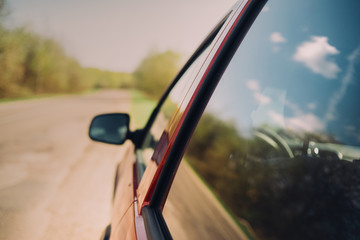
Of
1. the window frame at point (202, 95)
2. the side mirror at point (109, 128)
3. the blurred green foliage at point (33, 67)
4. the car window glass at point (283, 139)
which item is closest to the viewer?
the car window glass at point (283, 139)

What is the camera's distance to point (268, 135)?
1.46 metres

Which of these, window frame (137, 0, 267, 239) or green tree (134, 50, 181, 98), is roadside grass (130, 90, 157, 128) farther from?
window frame (137, 0, 267, 239)

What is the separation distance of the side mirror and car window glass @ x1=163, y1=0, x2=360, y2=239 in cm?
72

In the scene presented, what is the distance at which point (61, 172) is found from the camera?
5.21 meters

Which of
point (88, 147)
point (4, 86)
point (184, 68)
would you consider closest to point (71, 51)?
point (4, 86)

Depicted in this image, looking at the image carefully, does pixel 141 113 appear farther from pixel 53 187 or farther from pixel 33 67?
pixel 33 67

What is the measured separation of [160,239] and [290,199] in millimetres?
632

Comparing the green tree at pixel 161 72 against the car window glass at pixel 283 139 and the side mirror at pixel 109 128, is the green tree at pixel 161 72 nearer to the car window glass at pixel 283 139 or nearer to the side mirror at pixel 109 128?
the side mirror at pixel 109 128

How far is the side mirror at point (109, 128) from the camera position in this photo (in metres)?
2.02

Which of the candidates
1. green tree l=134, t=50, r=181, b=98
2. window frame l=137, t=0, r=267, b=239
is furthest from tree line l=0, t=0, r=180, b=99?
window frame l=137, t=0, r=267, b=239

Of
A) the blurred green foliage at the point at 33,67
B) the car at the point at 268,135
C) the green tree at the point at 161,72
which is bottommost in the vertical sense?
the blurred green foliage at the point at 33,67

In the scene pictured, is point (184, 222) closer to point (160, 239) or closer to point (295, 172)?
point (160, 239)

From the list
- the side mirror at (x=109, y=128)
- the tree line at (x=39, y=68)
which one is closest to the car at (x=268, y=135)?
the side mirror at (x=109, y=128)

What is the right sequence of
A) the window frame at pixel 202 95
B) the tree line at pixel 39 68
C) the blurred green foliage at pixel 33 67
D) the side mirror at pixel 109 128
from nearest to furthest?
1. the window frame at pixel 202 95
2. the side mirror at pixel 109 128
3. the blurred green foliage at pixel 33 67
4. the tree line at pixel 39 68
